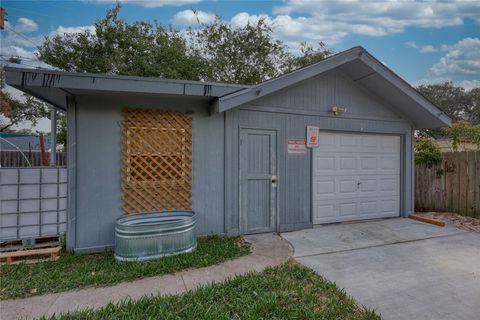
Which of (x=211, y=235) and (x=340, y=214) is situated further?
(x=340, y=214)

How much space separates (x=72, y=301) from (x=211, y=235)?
2.36m

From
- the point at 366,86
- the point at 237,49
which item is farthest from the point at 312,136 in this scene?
the point at 237,49

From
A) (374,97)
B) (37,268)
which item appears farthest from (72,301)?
(374,97)

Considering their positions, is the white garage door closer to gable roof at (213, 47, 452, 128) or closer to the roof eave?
gable roof at (213, 47, 452, 128)

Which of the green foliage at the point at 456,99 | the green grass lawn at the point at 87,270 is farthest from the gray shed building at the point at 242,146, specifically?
the green foliage at the point at 456,99

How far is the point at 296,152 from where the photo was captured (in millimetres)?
5285

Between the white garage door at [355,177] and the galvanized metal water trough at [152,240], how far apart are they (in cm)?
295

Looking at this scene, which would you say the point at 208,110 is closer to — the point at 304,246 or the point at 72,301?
the point at 304,246

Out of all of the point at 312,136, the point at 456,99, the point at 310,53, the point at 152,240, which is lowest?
the point at 152,240

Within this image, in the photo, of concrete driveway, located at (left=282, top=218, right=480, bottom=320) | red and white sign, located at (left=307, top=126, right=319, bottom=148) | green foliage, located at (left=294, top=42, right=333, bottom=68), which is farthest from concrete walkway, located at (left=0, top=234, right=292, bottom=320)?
green foliage, located at (left=294, top=42, right=333, bottom=68)

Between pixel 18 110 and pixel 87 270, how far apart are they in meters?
20.3

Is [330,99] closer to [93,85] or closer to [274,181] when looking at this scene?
[274,181]

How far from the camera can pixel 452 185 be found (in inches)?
255

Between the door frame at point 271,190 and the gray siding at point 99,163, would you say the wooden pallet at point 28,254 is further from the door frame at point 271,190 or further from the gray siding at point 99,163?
the door frame at point 271,190
